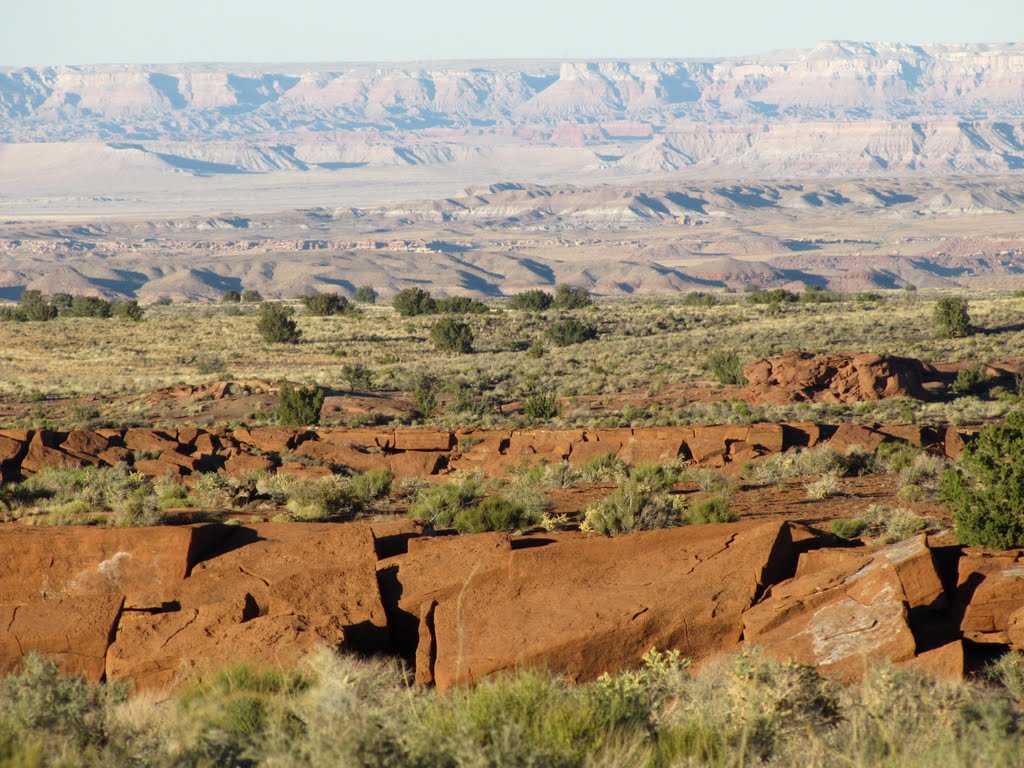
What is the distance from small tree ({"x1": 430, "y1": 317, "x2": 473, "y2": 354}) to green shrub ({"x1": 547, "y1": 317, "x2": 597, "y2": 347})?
167 inches

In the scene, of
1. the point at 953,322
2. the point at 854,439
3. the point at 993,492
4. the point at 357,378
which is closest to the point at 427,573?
the point at 993,492

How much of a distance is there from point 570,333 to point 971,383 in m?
22.8

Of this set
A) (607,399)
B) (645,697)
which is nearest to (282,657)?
(645,697)

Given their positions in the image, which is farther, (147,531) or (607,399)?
(607,399)

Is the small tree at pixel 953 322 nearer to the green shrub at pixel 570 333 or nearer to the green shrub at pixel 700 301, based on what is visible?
the green shrub at pixel 570 333

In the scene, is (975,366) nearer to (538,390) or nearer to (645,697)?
(538,390)

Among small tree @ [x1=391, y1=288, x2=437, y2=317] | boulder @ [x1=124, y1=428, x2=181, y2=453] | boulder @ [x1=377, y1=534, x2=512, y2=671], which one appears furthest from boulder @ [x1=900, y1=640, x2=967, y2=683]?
small tree @ [x1=391, y1=288, x2=437, y2=317]

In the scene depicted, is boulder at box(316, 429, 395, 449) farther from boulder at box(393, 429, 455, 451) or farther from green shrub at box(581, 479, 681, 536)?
green shrub at box(581, 479, 681, 536)

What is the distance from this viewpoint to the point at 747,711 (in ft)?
27.9

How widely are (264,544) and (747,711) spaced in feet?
20.4

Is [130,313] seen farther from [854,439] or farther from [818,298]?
[854,439]

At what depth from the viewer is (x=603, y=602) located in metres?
10.9

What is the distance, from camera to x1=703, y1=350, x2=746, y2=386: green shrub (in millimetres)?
37719

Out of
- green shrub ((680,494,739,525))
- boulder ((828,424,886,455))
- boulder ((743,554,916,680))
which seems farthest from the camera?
boulder ((828,424,886,455))
